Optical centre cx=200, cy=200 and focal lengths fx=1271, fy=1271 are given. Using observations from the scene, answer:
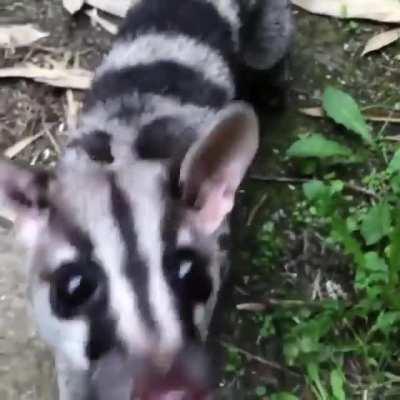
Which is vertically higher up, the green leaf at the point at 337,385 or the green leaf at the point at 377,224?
the green leaf at the point at 377,224

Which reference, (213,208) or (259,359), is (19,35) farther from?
(213,208)

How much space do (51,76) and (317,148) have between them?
1071mm

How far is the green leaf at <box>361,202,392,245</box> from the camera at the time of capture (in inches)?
170

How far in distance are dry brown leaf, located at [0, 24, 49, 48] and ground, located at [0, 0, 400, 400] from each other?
33mm

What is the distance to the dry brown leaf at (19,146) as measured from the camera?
4.66 m

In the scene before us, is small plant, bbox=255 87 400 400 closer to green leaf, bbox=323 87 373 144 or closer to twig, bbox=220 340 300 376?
twig, bbox=220 340 300 376

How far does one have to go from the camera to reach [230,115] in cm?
325

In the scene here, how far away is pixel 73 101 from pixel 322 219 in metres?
1.06

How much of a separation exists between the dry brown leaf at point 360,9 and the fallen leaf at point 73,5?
91 centimetres

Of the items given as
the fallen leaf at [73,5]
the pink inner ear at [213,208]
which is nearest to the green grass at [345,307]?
the pink inner ear at [213,208]

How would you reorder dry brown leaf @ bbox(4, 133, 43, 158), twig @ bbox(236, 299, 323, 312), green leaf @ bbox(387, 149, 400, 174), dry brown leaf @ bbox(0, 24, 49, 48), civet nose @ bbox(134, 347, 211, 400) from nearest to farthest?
civet nose @ bbox(134, 347, 211, 400)
twig @ bbox(236, 299, 323, 312)
green leaf @ bbox(387, 149, 400, 174)
dry brown leaf @ bbox(4, 133, 43, 158)
dry brown leaf @ bbox(0, 24, 49, 48)

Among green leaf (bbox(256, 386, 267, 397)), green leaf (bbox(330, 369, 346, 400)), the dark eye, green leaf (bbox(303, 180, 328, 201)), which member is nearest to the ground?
green leaf (bbox(256, 386, 267, 397))

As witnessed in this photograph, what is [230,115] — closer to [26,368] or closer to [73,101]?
[26,368]

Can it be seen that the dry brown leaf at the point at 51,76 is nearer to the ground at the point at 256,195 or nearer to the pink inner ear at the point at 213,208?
the ground at the point at 256,195
